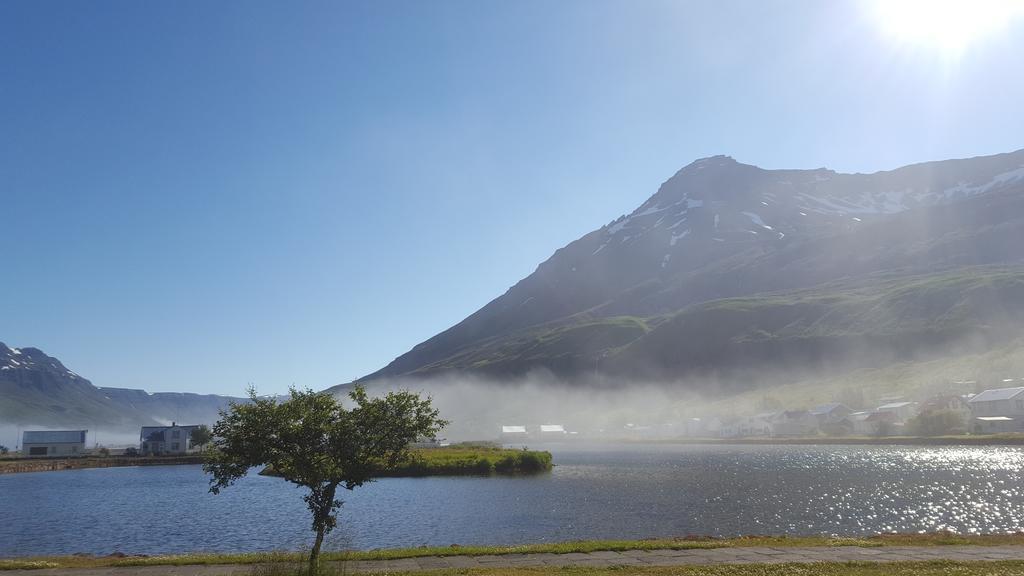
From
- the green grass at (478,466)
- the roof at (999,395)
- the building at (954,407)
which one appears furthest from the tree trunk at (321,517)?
the roof at (999,395)

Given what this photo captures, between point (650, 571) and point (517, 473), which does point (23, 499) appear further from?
point (650, 571)

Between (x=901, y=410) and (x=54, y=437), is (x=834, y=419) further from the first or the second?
(x=54, y=437)

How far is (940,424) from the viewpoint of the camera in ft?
417

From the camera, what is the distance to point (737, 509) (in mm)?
49312

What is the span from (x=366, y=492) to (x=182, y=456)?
11023cm

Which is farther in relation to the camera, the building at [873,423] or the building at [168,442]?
the building at [168,442]

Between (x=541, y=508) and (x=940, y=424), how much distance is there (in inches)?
4422

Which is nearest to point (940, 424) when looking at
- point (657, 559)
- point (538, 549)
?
point (657, 559)

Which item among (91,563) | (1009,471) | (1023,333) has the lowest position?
(1009,471)

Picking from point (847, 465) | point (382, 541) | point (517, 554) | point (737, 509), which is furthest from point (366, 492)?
point (847, 465)

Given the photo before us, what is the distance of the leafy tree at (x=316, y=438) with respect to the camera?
20844 millimetres

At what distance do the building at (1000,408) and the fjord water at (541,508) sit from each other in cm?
5276

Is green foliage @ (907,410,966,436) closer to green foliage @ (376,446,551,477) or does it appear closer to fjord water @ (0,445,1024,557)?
fjord water @ (0,445,1024,557)

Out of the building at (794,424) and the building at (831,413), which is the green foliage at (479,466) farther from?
the building at (831,413)
